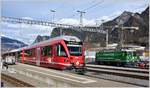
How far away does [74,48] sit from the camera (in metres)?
27.2

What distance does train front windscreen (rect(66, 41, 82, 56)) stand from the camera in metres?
26.9

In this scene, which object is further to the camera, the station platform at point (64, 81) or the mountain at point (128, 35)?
the mountain at point (128, 35)

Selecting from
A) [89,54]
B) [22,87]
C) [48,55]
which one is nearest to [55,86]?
[22,87]

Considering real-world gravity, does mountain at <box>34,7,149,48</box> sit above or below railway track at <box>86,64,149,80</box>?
above

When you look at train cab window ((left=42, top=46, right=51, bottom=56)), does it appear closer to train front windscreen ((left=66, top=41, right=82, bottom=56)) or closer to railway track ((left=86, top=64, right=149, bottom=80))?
train front windscreen ((left=66, top=41, right=82, bottom=56))

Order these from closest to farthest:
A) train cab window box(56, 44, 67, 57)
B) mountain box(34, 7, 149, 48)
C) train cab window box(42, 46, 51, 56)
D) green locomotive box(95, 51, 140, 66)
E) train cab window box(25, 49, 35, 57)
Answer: train cab window box(56, 44, 67, 57)
train cab window box(42, 46, 51, 56)
train cab window box(25, 49, 35, 57)
green locomotive box(95, 51, 140, 66)
mountain box(34, 7, 149, 48)

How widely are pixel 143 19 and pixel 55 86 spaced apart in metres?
131

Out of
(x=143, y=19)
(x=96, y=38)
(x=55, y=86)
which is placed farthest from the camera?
(x=143, y=19)

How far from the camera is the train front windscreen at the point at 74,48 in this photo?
26.9 metres

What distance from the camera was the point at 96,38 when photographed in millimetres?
120312

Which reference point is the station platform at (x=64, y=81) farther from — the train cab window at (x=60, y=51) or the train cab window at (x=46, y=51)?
the train cab window at (x=46, y=51)

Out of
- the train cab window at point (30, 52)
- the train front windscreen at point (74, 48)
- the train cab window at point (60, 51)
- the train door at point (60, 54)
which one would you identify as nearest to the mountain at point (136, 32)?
the train cab window at point (30, 52)

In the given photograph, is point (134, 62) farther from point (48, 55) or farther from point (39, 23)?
point (48, 55)

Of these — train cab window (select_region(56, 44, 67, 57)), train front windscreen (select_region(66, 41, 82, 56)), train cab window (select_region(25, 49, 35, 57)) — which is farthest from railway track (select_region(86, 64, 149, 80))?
train cab window (select_region(25, 49, 35, 57))
